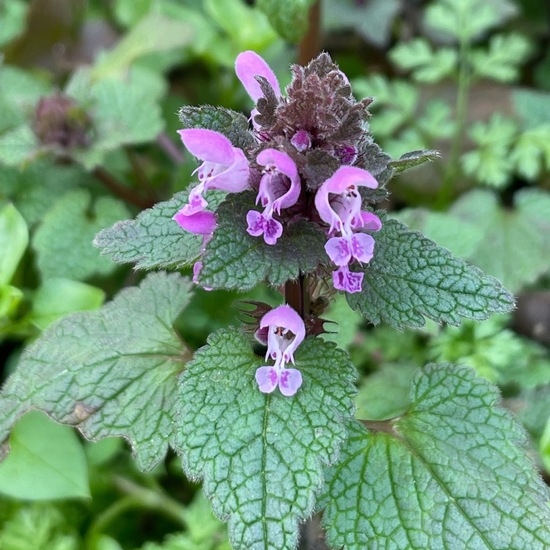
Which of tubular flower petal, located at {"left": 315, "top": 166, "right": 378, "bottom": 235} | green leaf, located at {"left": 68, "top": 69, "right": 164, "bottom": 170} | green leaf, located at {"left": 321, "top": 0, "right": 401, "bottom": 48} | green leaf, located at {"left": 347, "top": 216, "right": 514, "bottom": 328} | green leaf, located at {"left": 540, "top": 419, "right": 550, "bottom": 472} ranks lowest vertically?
green leaf, located at {"left": 540, "top": 419, "right": 550, "bottom": 472}

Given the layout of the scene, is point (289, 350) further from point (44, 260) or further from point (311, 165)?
point (44, 260)

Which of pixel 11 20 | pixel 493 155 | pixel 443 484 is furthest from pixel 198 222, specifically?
pixel 11 20

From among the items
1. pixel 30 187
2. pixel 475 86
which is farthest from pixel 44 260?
pixel 475 86

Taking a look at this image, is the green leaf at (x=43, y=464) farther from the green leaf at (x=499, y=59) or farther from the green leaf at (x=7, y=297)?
the green leaf at (x=499, y=59)

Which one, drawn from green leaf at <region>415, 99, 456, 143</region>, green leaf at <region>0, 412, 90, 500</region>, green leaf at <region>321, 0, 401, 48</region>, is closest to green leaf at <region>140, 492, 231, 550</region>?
green leaf at <region>0, 412, 90, 500</region>

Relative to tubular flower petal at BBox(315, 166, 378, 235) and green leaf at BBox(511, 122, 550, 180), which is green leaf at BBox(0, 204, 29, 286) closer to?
tubular flower petal at BBox(315, 166, 378, 235)

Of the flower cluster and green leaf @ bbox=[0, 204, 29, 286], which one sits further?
green leaf @ bbox=[0, 204, 29, 286]

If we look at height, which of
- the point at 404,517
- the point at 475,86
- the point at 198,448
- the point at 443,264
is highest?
the point at 443,264
